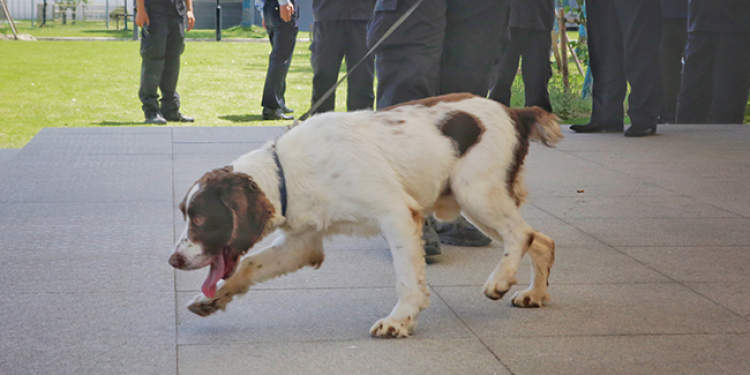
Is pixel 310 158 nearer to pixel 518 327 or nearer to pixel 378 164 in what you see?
pixel 378 164

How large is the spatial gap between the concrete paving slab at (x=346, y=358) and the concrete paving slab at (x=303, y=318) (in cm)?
9

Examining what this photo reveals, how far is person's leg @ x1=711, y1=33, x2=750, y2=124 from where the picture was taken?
11516 mm

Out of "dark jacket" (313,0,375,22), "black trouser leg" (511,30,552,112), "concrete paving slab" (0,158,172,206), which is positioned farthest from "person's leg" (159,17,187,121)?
"black trouser leg" (511,30,552,112)

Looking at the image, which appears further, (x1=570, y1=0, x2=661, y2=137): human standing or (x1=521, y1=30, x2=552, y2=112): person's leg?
(x1=521, y1=30, x2=552, y2=112): person's leg

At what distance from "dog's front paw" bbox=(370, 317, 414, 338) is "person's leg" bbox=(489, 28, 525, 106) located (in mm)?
7926

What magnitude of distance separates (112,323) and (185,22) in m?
8.51

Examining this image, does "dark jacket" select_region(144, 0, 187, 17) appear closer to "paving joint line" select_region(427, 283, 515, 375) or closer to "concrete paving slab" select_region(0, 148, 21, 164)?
"concrete paving slab" select_region(0, 148, 21, 164)

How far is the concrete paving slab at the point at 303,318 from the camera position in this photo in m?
3.78

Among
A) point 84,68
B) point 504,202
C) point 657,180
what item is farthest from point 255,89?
point 504,202

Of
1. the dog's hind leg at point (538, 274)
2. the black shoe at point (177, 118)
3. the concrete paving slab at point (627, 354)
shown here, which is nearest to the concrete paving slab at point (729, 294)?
the concrete paving slab at point (627, 354)

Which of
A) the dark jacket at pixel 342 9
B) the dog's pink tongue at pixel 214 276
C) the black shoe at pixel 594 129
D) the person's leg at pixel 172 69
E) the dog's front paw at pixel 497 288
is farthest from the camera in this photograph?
the person's leg at pixel 172 69

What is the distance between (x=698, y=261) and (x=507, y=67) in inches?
261

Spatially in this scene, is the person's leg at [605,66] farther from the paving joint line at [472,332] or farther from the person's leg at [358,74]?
the paving joint line at [472,332]

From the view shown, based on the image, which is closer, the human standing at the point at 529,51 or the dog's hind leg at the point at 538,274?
the dog's hind leg at the point at 538,274
